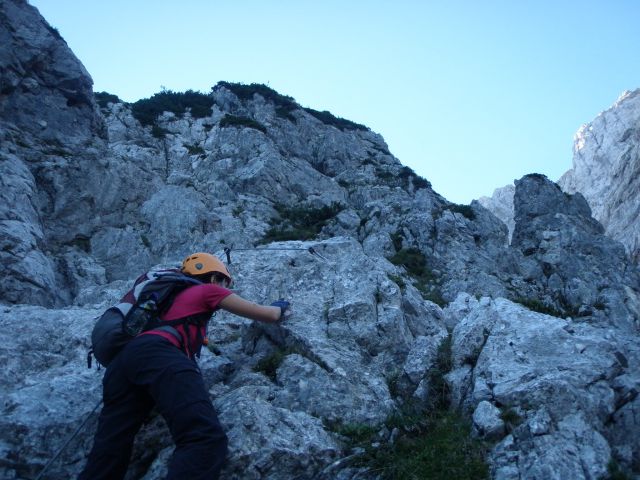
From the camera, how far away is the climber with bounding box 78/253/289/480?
4301 millimetres

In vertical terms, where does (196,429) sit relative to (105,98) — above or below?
below

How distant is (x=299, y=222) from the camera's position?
27.1 m

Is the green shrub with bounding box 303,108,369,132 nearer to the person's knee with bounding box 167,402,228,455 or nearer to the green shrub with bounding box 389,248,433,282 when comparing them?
the green shrub with bounding box 389,248,433,282

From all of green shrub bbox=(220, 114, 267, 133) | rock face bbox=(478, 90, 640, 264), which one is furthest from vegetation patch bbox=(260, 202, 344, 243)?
rock face bbox=(478, 90, 640, 264)

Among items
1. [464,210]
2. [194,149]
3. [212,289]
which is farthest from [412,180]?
[212,289]

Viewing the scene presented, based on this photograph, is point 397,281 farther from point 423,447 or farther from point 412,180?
point 412,180

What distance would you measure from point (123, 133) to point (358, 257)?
30.0 m

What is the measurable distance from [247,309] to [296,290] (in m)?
3.27

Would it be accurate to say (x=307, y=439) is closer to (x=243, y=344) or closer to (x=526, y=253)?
(x=243, y=344)

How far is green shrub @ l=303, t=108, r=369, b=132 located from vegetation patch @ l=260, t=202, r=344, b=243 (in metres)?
18.5

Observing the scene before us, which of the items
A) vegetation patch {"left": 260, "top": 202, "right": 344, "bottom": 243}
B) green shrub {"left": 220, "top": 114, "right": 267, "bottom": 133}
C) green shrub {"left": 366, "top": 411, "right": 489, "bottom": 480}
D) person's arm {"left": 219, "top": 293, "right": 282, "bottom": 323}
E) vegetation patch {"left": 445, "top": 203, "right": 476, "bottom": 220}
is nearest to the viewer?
green shrub {"left": 366, "top": 411, "right": 489, "bottom": 480}

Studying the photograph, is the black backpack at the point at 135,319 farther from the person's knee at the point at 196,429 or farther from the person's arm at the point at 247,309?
the person's knee at the point at 196,429

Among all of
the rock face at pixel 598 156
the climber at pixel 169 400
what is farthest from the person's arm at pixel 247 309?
the rock face at pixel 598 156

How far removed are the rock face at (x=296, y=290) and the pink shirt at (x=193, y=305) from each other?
82 centimetres
